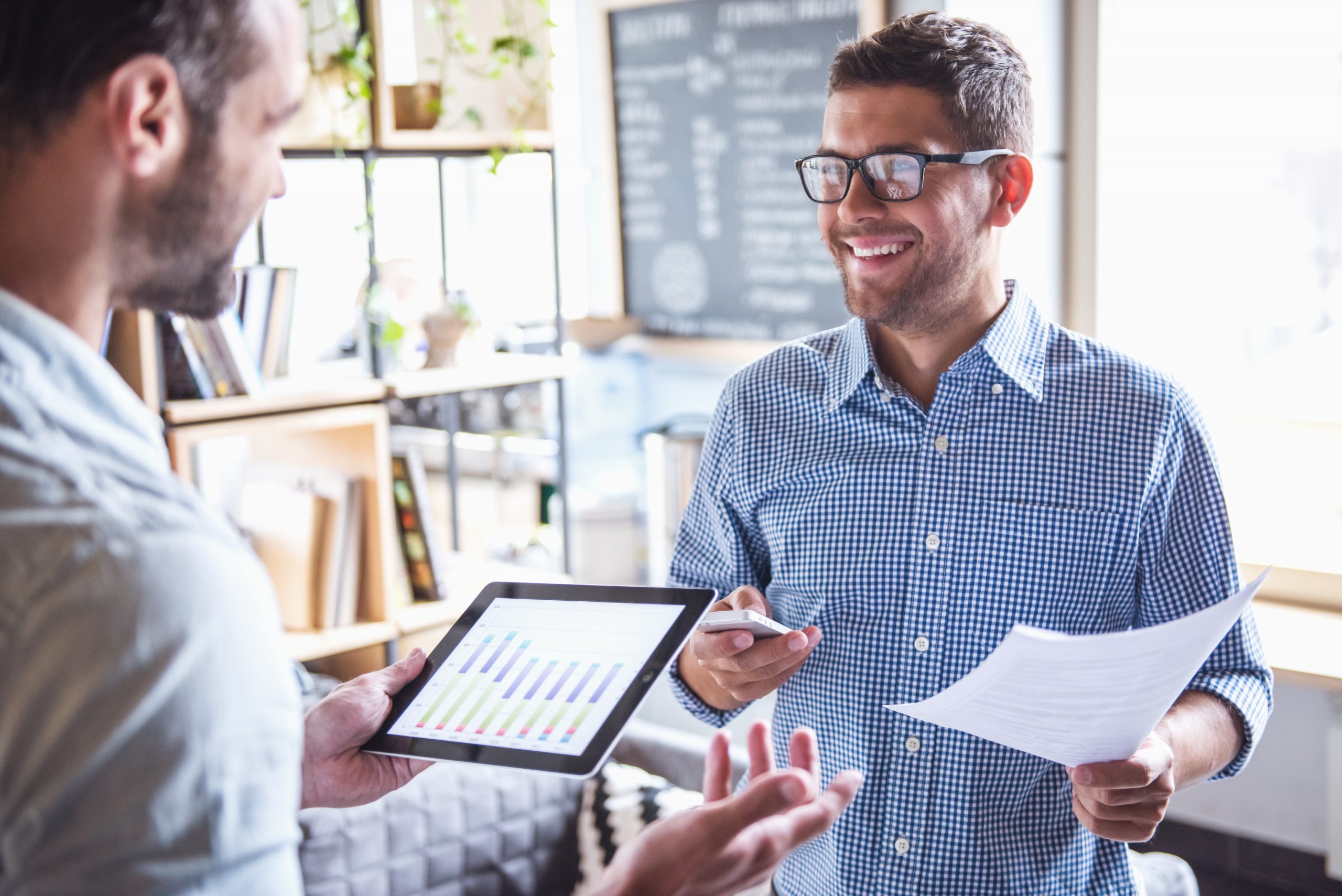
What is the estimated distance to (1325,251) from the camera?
233 centimetres

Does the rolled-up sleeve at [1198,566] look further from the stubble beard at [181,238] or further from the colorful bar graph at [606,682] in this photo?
the stubble beard at [181,238]

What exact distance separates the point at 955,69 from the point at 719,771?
830 mm

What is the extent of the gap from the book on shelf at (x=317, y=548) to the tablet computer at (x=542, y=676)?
1310 mm

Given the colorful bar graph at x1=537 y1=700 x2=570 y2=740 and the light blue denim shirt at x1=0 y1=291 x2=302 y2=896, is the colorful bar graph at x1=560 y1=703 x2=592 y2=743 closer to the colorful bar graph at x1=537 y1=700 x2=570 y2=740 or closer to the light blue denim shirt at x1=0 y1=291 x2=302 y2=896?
the colorful bar graph at x1=537 y1=700 x2=570 y2=740

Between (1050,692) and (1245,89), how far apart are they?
6.49 feet

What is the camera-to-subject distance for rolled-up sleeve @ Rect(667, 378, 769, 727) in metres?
1.38

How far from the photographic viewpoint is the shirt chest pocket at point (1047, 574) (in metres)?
1.19

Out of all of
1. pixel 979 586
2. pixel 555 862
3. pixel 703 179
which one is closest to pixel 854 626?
pixel 979 586

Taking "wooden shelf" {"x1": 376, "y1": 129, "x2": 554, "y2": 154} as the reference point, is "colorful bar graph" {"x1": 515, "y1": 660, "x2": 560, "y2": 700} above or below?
below

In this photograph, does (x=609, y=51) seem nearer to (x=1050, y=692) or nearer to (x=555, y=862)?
(x=555, y=862)

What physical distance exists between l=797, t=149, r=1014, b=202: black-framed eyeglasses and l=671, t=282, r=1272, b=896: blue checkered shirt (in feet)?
0.56

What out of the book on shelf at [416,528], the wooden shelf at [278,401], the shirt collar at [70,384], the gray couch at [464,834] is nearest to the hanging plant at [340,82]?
the wooden shelf at [278,401]

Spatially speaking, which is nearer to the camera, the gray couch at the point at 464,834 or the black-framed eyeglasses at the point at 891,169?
the black-framed eyeglasses at the point at 891,169

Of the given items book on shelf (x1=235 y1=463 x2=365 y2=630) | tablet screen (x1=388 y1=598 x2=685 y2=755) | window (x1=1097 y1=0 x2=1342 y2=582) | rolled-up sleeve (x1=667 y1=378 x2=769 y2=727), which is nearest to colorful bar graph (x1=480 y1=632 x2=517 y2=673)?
tablet screen (x1=388 y1=598 x2=685 y2=755)
